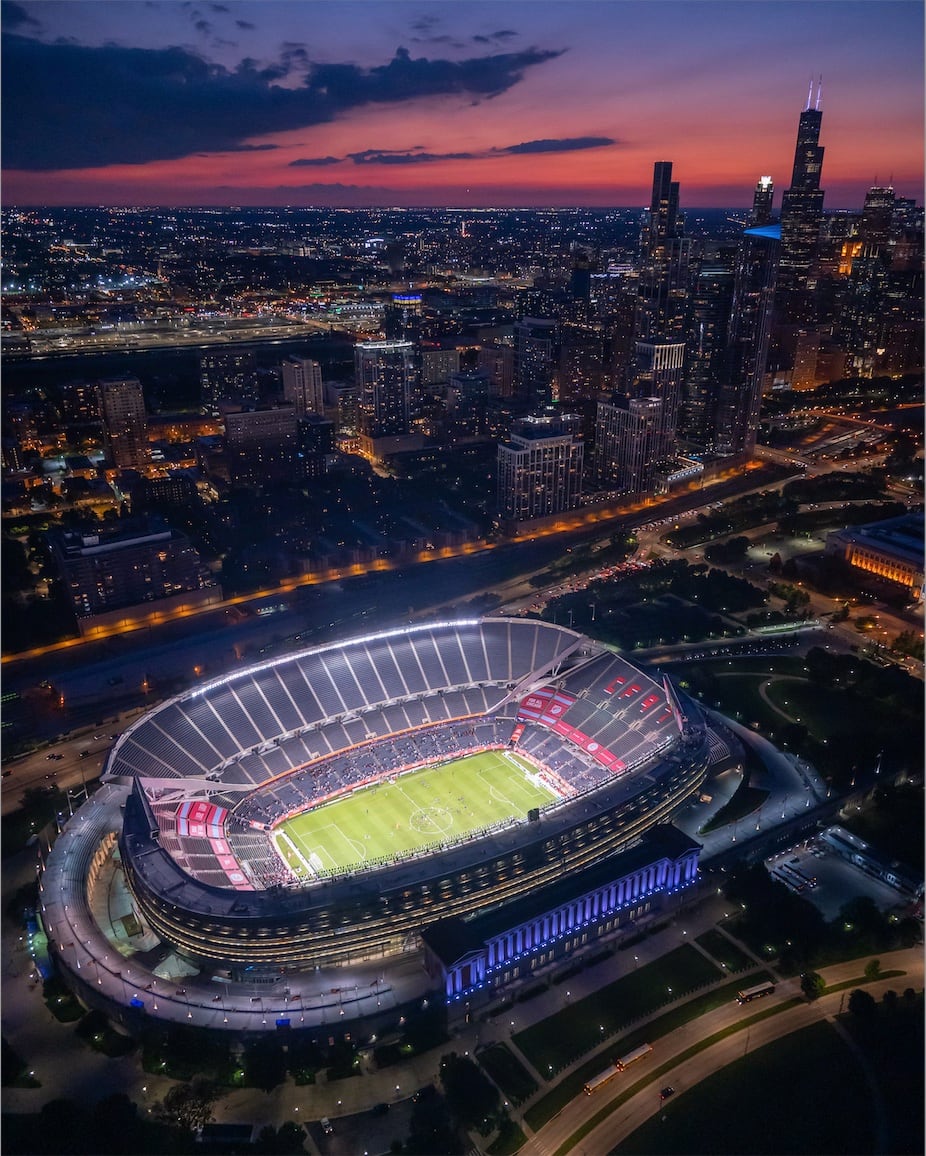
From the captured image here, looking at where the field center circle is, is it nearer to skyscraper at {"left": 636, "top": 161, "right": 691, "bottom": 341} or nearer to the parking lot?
the parking lot

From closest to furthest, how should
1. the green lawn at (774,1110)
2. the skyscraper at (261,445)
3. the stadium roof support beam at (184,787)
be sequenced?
the green lawn at (774,1110) → the stadium roof support beam at (184,787) → the skyscraper at (261,445)

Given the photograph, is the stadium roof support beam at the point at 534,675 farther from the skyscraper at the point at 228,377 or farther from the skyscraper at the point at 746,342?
the skyscraper at the point at 228,377

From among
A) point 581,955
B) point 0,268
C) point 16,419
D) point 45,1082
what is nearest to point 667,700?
point 581,955

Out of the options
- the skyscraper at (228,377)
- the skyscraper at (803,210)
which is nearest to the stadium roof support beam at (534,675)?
the skyscraper at (228,377)

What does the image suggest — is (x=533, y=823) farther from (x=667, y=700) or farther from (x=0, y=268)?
(x=0, y=268)

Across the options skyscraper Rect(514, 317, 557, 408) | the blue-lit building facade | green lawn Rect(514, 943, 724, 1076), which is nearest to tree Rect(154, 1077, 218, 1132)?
the blue-lit building facade
